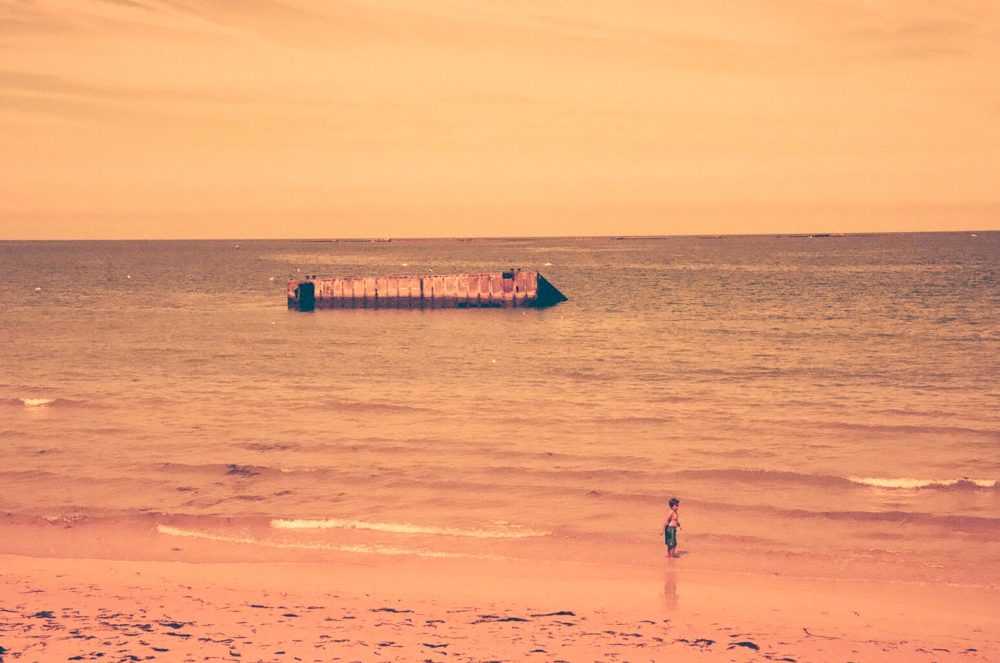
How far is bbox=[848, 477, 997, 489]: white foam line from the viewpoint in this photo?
23.1 meters

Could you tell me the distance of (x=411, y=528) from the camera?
20.5 meters

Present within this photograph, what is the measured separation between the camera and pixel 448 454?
2683 cm

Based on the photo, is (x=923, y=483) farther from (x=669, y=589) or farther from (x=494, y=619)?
(x=494, y=619)

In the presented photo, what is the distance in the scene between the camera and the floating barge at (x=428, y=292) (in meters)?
77.2

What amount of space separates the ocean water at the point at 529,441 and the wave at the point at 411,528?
0.08 metres

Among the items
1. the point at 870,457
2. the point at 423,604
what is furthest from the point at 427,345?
the point at 423,604

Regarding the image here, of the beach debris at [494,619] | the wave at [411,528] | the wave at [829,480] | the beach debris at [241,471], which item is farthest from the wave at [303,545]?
the wave at [829,480]

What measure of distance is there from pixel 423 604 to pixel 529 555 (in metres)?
3.51

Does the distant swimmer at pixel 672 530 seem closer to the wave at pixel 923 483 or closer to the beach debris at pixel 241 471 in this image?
the wave at pixel 923 483

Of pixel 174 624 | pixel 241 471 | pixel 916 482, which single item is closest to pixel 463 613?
pixel 174 624

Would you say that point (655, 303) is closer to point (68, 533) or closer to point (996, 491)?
point (996, 491)

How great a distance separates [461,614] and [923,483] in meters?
13.2

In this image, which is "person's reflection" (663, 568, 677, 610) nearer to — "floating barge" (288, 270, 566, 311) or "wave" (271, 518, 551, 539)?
"wave" (271, 518, 551, 539)

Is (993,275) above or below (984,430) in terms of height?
above
